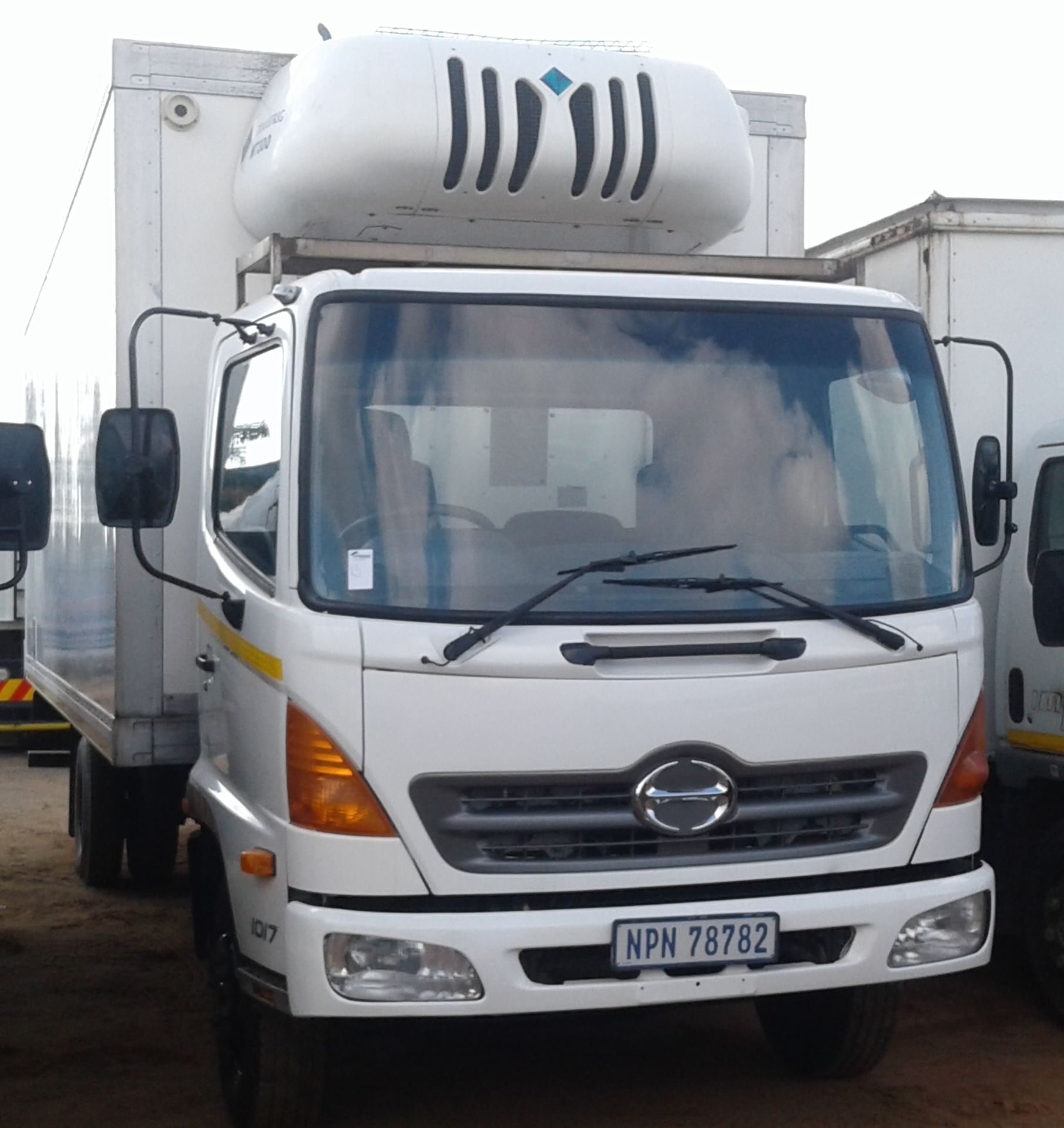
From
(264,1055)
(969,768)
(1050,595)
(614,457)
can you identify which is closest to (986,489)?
(1050,595)

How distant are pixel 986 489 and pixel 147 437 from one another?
2458mm

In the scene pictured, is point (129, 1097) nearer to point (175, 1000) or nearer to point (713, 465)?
point (175, 1000)

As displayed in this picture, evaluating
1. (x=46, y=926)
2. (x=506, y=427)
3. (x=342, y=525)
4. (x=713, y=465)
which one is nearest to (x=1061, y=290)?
(x=713, y=465)

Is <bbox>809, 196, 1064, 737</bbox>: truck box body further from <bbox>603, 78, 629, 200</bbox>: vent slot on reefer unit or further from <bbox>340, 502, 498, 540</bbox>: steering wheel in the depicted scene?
<bbox>340, 502, 498, 540</bbox>: steering wheel

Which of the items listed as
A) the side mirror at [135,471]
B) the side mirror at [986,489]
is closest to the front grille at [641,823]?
the side mirror at [986,489]

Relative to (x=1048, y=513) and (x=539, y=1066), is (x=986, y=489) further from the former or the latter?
(x=539, y=1066)

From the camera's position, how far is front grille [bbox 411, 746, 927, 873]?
13.7 ft

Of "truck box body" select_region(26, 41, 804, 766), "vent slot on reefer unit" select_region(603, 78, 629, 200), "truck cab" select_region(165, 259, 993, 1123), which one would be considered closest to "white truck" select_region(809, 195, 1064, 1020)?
"truck box body" select_region(26, 41, 804, 766)

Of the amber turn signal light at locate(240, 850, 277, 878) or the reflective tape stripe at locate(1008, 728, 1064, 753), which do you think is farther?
the reflective tape stripe at locate(1008, 728, 1064, 753)

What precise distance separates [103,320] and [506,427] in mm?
2422

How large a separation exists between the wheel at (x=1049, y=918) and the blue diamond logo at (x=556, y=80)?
9.92 ft

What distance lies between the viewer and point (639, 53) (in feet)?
18.4

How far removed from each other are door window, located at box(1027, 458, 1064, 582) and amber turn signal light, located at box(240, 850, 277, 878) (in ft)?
10.1

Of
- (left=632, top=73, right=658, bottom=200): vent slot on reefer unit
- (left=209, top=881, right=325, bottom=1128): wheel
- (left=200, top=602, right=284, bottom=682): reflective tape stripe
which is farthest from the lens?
(left=632, top=73, right=658, bottom=200): vent slot on reefer unit
